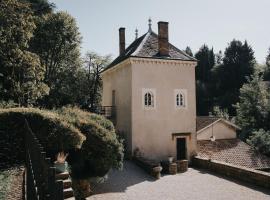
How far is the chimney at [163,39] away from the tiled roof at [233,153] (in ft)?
27.3

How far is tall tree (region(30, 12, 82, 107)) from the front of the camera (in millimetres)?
31375

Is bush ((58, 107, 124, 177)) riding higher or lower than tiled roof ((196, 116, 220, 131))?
lower

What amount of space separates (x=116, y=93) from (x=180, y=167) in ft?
28.9

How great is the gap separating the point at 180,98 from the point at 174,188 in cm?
929

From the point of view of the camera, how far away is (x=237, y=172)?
58.8ft

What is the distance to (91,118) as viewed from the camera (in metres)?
15.2

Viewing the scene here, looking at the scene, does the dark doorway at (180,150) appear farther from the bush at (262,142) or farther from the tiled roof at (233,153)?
the bush at (262,142)

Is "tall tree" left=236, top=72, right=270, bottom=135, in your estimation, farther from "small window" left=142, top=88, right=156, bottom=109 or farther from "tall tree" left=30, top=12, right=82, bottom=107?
"tall tree" left=30, top=12, right=82, bottom=107

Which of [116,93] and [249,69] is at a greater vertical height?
[249,69]

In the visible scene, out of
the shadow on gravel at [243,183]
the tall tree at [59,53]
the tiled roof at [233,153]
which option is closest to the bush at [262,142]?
the tiled roof at [233,153]

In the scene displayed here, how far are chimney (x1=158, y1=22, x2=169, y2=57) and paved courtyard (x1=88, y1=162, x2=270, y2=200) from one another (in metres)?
9.34

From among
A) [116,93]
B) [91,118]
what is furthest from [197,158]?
[91,118]

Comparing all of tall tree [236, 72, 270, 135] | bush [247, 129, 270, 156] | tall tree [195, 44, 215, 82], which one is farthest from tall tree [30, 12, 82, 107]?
tall tree [195, 44, 215, 82]

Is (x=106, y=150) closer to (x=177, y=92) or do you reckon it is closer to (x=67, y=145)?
(x=67, y=145)
